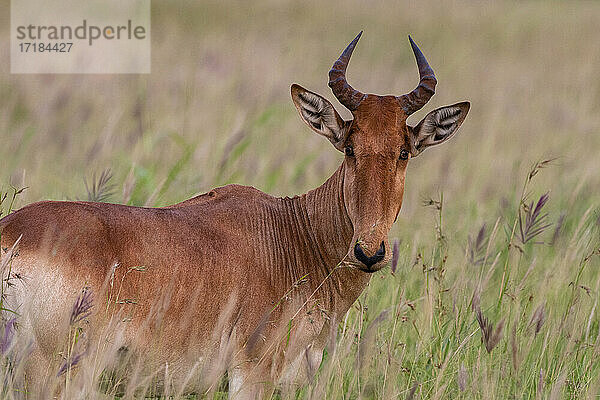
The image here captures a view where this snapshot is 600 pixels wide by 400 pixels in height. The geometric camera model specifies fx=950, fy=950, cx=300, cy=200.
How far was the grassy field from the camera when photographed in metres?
6.05

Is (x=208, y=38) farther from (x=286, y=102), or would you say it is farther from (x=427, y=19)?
(x=427, y=19)

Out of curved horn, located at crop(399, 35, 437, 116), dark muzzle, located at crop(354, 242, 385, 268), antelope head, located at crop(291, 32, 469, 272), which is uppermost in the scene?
curved horn, located at crop(399, 35, 437, 116)

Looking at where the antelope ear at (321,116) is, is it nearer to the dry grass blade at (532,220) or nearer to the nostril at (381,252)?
the nostril at (381,252)

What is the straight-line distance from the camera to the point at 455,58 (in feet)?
63.6

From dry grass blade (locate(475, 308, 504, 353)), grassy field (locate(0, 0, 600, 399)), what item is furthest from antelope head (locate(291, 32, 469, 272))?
dry grass blade (locate(475, 308, 504, 353))

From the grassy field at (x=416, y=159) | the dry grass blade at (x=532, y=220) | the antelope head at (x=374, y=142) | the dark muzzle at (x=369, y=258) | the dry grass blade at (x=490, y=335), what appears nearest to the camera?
the dry grass blade at (x=490, y=335)

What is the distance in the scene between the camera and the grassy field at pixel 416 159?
6.05 metres

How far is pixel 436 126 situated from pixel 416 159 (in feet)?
22.1

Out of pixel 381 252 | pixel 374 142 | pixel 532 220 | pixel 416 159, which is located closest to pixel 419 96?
pixel 374 142

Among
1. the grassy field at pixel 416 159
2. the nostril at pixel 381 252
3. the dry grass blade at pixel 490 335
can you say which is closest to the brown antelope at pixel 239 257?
the nostril at pixel 381 252

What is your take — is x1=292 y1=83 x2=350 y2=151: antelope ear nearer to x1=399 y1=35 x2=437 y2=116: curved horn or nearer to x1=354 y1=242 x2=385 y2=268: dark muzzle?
x1=399 y1=35 x2=437 y2=116: curved horn

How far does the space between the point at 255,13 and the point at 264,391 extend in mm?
18320

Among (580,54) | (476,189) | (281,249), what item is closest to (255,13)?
(580,54)

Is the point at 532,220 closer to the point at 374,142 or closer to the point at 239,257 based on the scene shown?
the point at 374,142
